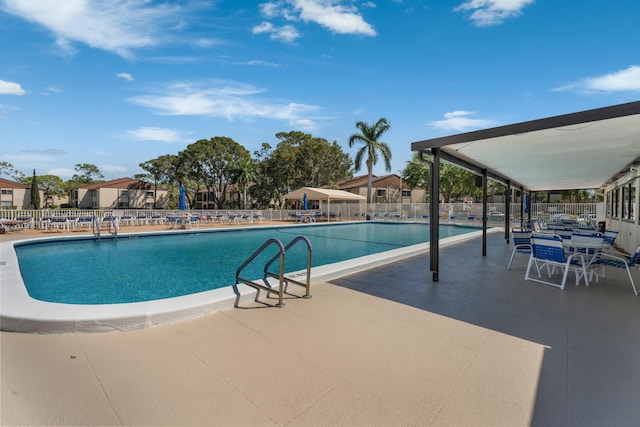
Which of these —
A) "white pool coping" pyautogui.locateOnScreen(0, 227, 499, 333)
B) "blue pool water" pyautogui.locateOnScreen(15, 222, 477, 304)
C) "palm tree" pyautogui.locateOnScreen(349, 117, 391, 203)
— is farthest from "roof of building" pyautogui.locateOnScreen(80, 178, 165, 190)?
"white pool coping" pyautogui.locateOnScreen(0, 227, 499, 333)

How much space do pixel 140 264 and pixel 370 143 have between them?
2368cm

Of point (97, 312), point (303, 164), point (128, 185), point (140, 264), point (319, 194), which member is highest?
point (303, 164)

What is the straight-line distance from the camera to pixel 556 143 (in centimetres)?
486

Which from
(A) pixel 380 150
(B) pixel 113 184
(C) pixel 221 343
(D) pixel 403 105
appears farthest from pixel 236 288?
(B) pixel 113 184

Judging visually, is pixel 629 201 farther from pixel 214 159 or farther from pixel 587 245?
pixel 214 159

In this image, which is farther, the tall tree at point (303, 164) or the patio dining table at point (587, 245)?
the tall tree at point (303, 164)

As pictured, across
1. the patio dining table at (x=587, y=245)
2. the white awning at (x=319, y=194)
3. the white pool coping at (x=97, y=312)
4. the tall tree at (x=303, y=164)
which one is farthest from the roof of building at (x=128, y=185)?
the patio dining table at (x=587, y=245)

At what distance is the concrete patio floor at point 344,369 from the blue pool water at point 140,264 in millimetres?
2562

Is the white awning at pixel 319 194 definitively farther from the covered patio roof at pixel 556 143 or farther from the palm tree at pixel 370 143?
the covered patio roof at pixel 556 143

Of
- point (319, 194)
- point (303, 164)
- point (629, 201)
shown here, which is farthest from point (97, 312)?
point (303, 164)

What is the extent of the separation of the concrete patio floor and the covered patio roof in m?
2.20

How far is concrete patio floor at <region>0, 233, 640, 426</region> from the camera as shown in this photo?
1.79 m

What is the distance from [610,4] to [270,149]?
30034mm

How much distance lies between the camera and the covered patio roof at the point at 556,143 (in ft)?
11.5
